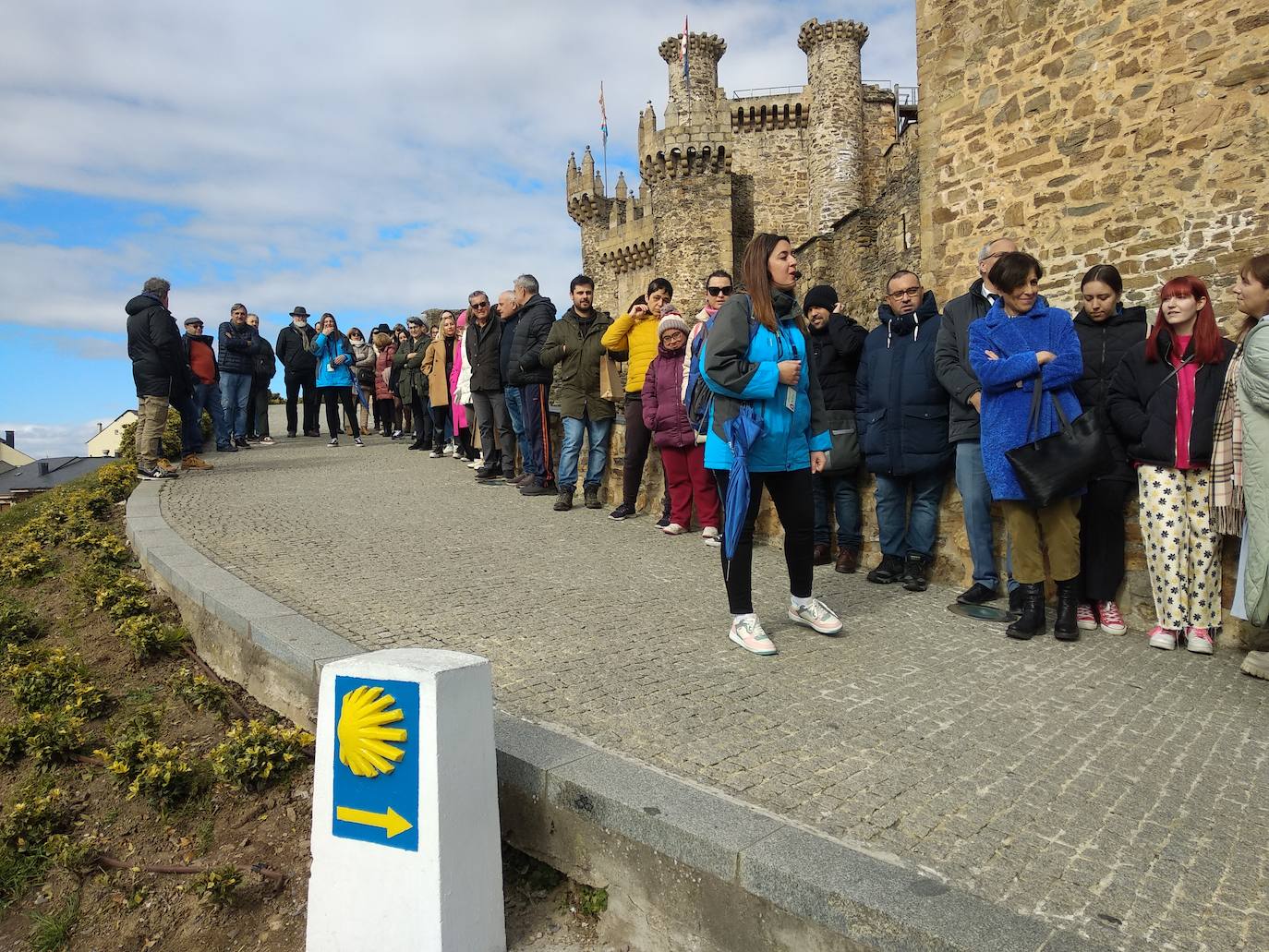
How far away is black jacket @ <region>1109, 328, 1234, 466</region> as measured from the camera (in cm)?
466

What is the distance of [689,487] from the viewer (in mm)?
7613

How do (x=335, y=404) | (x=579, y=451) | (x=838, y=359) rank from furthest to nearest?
(x=335, y=404) < (x=579, y=451) < (x=838, y=359)

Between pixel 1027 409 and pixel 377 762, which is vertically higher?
pixel 1027 409

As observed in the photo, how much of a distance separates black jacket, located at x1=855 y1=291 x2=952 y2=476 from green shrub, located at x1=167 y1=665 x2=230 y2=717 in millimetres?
4158

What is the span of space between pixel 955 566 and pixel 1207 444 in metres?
1.78

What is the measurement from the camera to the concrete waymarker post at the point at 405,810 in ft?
Result: 8.19

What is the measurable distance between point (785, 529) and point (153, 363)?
7.56m

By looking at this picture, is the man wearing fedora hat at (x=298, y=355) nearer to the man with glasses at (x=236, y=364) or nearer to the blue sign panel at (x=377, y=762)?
the man with glasses at (x=236, y=364)

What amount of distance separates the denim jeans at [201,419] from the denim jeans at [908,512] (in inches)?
338

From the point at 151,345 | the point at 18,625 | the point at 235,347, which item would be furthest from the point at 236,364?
the point at 18,625

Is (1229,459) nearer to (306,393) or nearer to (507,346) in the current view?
(507,346)

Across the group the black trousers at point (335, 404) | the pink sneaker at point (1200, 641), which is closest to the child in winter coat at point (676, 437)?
the pink sneaker at point (1200, 641)

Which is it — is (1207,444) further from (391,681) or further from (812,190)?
(812,190)

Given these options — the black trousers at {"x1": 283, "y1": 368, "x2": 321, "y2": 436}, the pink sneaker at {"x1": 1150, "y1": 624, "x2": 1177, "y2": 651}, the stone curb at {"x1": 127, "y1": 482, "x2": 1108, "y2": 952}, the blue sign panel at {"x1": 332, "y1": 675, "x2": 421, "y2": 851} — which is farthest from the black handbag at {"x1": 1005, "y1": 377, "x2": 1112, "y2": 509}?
the black trousers at {"x1": 283, "y1": 368, "x2": 321, "y2": 436}
